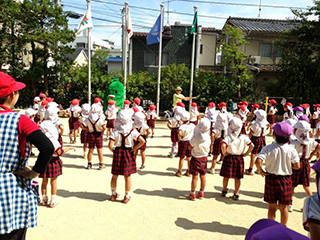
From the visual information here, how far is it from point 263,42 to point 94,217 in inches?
793

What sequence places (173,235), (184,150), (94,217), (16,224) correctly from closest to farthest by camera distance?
(16,224), (173,235), (94,217), (184,150)

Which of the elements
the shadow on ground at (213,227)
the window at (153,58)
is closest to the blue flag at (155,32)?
the window at (153,58)

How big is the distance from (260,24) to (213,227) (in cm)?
2088

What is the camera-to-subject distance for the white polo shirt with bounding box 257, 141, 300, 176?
3860mm

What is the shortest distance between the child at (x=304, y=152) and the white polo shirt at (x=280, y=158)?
44.5 inches

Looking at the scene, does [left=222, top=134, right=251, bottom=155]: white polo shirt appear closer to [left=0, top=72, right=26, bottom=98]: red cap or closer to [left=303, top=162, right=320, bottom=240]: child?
[left=303, top=162, right=320, bottom=240]: child

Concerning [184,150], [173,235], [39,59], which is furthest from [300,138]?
[39,59]

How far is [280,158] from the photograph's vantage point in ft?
12.7

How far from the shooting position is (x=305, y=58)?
55.8 ft

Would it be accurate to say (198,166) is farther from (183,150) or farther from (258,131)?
(258,131)

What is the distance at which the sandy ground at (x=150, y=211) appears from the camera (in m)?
4.10

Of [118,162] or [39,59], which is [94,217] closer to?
[118,162]

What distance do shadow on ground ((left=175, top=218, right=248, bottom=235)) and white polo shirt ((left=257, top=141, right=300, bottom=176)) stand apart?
1.16 meters

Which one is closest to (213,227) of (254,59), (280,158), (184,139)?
(280,158)
